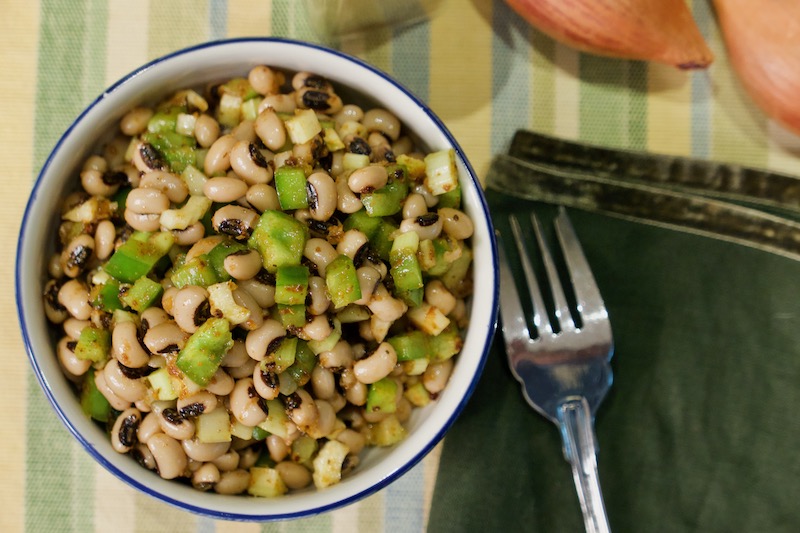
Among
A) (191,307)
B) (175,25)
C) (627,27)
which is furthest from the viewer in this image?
(175,25)

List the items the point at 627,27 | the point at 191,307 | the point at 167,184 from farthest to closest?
the point at 627,27
the point at 167,184
the point at 191,307

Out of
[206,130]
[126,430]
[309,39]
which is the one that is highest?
[309,39]

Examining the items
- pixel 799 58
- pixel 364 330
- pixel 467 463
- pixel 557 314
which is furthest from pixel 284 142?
pixel 799 58

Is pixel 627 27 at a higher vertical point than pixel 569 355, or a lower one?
higher

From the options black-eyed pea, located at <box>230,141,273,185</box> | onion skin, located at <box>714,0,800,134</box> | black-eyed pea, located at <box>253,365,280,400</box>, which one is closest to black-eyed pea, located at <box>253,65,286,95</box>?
black-eyed pea, located at <box>230,141,273,185</box>

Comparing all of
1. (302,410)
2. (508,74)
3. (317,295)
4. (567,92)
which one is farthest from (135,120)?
(567,92)

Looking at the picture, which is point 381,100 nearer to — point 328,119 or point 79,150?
point 328,119

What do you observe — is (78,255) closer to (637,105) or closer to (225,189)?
(225,189)

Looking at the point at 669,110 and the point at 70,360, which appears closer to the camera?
the point at 70,360

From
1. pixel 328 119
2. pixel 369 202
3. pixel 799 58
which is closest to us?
pixel 369 202
